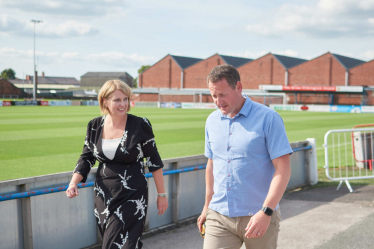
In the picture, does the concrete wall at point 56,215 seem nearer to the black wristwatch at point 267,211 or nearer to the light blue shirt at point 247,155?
the light blue shirt at point 247,155

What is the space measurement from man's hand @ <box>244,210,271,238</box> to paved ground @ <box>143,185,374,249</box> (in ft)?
8.13

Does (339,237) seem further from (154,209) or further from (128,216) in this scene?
(128,216)

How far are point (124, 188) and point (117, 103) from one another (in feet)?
2.17

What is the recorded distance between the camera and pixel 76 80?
138 metres

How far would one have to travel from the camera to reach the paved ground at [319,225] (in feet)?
16.4

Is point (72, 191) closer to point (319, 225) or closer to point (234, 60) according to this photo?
point (319, 225)

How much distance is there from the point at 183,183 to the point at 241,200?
10.5ft

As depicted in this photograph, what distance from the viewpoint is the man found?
8.75 feet

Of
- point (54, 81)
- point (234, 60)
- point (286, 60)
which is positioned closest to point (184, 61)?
point (234, 60)

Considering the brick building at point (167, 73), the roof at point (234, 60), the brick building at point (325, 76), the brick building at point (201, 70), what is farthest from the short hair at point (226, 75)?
the brick building at point (167, 73)

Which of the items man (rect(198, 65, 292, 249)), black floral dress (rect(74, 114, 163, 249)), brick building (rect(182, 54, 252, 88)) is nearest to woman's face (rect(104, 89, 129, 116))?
black floral dress (rect(74, 114, 163, 249))

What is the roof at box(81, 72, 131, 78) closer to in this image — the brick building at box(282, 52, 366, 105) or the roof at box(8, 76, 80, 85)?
the roof at box(8, 76, 80, 85)

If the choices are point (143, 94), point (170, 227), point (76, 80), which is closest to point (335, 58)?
point (143, 94)

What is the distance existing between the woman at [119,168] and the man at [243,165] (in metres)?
0.58
